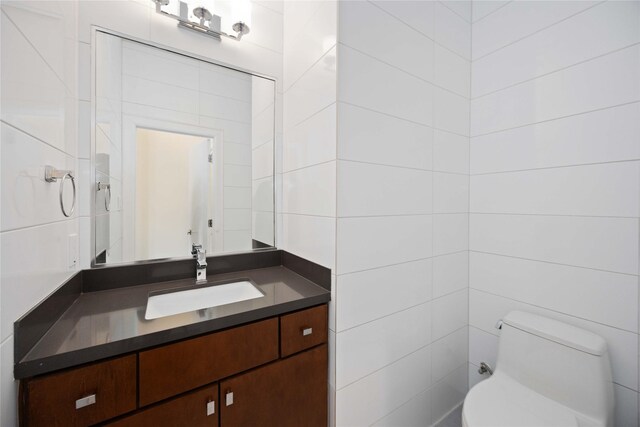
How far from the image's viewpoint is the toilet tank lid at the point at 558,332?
107 centimetres

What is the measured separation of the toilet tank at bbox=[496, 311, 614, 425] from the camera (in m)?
1.04

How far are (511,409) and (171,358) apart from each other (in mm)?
1385

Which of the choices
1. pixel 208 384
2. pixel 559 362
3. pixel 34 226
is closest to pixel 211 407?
pixel 208 384

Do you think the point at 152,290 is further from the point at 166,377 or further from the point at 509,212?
the point at 509,212

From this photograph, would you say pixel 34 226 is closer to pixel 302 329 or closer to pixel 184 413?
pixel 184 413

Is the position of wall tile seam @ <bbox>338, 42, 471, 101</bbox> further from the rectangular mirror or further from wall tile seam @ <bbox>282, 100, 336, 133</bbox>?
the rectangular mirror

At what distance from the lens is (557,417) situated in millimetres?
1054

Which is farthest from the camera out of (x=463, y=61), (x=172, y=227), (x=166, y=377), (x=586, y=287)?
(x=463, y=61)

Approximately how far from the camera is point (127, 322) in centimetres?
84

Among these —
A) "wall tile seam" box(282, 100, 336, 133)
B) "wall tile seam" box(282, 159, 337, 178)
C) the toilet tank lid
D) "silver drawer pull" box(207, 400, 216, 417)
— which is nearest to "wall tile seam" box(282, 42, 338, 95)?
"wall tile seam" box(282, 100, 336, 133)

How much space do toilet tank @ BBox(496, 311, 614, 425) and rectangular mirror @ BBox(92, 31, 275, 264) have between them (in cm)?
140

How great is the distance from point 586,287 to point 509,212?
1.55ft

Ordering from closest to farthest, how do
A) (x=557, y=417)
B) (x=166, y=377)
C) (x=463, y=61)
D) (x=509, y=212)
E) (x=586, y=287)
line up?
1. (x=166, y=377)
2. (x=557, y=417)
3. (x=586, y=287)
4. (x=509, y=212)
5. (x=463, y=61)

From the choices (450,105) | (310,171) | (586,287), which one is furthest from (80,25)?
(586,287)
